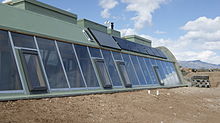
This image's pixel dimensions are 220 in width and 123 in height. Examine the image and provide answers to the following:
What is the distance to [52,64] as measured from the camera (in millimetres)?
10781

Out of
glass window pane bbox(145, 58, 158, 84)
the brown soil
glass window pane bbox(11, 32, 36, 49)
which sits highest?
glass window pane bbox(11, 32, 36, 49)

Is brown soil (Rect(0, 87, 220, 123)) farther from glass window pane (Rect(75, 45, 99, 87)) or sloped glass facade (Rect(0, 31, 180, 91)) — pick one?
glass window pane (Rect(75, 45, 99, 87))

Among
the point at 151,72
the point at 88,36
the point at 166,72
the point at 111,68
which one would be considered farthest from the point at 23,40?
the point at 166,72

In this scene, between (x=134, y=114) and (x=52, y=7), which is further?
(x=52, y=7)

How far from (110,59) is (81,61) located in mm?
3322

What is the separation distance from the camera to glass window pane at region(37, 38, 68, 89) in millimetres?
10367

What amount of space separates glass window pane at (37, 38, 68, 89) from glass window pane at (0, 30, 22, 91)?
65.4 inches

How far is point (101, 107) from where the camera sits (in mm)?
9445

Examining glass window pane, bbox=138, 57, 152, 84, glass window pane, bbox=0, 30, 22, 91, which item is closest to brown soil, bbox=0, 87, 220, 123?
glass window pane, bbox=0, 30, 22, 91

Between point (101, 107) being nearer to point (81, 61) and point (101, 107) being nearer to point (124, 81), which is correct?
point (81, 61)

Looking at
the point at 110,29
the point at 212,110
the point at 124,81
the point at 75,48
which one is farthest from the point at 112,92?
the point at 110,29

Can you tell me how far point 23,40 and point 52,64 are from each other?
1780 mm

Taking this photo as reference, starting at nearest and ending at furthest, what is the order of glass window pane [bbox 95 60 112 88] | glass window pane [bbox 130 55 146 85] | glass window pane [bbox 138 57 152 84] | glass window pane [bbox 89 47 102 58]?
glass window pane [bbox 95 60 112 88] < glass window pane [bbox 89 47 102 58] < glass window pane [bbox 130 55 146 85] < glass window pane [bbox 138 57 152 84]

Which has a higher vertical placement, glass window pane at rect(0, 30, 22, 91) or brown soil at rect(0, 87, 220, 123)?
glass window pane at rect(0, 30, 22, 91)
